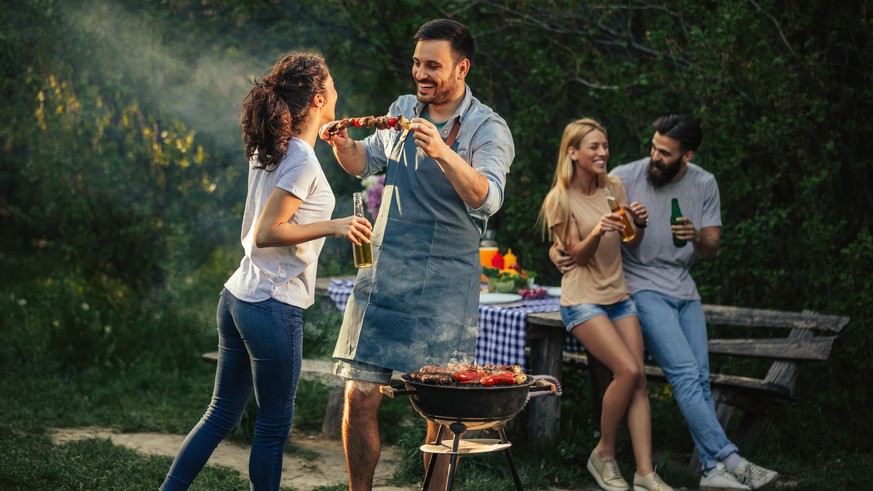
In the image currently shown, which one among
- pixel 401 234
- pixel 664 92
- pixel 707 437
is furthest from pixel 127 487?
pixel 664 92

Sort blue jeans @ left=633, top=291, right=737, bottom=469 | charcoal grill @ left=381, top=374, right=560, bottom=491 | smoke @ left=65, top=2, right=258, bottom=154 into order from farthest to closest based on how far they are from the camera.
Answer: smoke @ left=65, top=2, right=258, bottom=154 < blue jeans @ left=633, top=291, right=737, bottom=469 < charcoal grill @ left=381, top=374, right=560, bottom=491

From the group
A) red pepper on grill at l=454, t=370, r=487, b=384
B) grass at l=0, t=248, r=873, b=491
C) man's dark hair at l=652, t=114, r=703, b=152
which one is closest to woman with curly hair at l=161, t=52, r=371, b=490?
red pepper on grill at l=454, t=370, r=487, b=384

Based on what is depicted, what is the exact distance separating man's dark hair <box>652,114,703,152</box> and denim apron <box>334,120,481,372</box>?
71.4 inches

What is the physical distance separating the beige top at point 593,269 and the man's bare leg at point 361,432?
162cm

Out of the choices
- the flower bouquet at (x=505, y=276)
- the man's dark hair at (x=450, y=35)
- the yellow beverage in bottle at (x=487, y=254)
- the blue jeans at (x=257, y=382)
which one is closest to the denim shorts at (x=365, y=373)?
the blue jeans at (x=257, y=382)

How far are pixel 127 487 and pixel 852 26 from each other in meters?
4.68

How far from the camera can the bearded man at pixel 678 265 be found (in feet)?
16.6

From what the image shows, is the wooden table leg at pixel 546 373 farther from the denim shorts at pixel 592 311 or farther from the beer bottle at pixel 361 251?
the beer bottle at pixel 361 251

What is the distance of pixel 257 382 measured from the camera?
3.57 m

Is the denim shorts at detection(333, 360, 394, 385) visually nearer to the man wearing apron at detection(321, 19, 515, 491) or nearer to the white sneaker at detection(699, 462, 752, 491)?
the man wearing apron at detection(321, 19, 515, 491)

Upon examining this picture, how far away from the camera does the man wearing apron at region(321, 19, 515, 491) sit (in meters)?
3.87

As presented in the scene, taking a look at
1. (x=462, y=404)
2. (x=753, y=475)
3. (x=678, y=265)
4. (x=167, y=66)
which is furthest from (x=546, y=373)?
(x=167, y=66)

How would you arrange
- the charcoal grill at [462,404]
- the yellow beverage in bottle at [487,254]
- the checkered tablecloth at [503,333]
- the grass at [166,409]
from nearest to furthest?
the charcoal grill at [462,404] → the grass at [166,409] → the checkered tablecloth at [503,333] → the yellow beverage in bottle at [487,254]

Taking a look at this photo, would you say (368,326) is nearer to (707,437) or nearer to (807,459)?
(707,437)
